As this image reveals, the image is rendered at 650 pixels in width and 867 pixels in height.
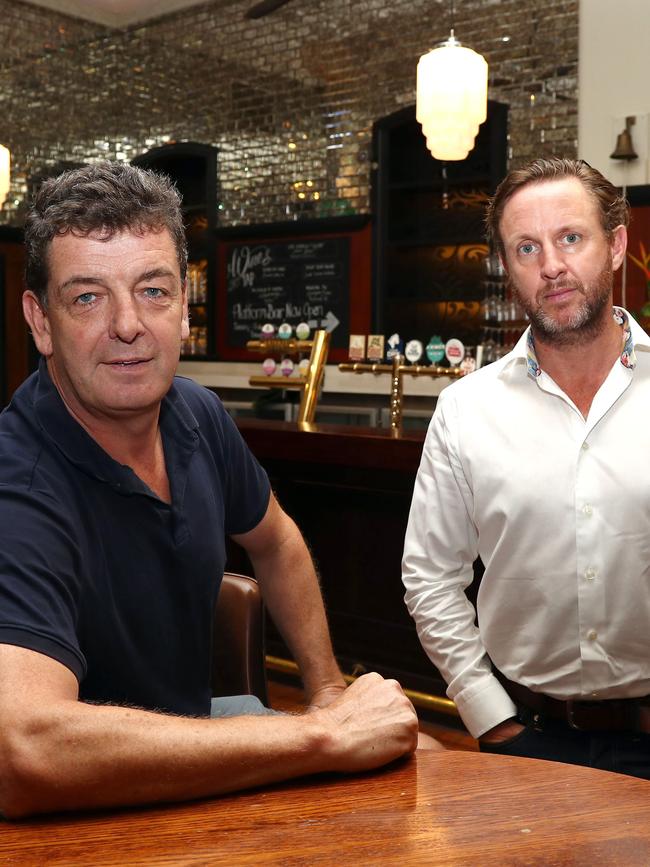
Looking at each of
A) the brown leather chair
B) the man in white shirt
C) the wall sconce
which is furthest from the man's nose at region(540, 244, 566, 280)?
the wall sconce

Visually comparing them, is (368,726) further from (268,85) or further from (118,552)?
(268,85)

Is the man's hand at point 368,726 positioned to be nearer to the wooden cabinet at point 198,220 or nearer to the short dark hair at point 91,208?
the short dark hair at point 91,208

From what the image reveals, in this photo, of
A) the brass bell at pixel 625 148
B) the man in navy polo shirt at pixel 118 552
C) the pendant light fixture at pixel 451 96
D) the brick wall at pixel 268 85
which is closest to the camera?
the man in navy polo shirt at pixel 118 552

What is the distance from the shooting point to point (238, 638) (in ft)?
5.81

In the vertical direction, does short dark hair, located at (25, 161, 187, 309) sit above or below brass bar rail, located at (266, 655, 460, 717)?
above

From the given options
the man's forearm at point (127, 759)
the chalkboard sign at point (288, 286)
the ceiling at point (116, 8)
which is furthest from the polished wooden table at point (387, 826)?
the ceiling at point (116, 8)

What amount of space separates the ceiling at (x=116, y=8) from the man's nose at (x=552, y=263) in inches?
336

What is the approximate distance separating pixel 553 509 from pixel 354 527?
2.03 meters

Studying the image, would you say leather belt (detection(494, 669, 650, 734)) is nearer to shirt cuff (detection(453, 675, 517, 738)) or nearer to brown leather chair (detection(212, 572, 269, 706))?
shirt cuff (detection(453, 675, 517, 738))

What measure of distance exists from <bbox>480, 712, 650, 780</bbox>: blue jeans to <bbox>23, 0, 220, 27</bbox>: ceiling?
8993 mm

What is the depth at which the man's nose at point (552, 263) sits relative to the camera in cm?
188

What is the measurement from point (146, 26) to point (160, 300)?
9.31 m

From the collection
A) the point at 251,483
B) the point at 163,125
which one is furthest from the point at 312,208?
the point at 251,483

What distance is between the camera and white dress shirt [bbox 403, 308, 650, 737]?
1.87m
